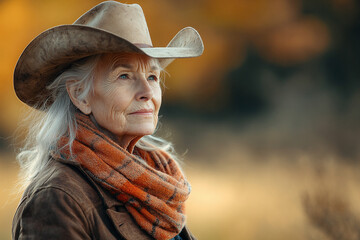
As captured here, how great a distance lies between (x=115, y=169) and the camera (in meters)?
1.92

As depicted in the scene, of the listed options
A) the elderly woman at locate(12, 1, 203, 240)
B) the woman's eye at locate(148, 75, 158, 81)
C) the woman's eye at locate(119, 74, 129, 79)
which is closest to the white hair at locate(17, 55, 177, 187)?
the elderly woman at locate(12, 1, 203, 240)

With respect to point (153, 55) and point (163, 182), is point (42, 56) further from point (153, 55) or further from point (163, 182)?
point (163, 182)

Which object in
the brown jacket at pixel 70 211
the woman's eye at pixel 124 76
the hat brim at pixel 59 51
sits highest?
the hat brim at pixel 59 51

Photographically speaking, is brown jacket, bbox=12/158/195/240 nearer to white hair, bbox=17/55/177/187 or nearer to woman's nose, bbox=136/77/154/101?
white hair, bbox=17/55/177/187

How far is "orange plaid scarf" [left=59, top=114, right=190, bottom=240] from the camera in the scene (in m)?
1.91

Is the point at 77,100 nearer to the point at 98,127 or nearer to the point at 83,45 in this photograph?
the point at 98,127

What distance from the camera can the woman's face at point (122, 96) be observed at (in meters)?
1.99

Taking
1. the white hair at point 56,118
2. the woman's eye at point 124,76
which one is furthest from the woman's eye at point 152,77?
the white hair at point 56,118

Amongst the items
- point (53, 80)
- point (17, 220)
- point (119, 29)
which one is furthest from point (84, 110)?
point (17, 220)

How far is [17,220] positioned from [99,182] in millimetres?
330

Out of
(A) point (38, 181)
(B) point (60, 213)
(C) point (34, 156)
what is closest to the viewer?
(B) point (60, 213)

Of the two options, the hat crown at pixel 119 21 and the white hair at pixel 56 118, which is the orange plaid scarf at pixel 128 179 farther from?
the hat crown at pixel 119 21

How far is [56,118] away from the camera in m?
2.07

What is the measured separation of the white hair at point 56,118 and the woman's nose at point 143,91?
0.19m
